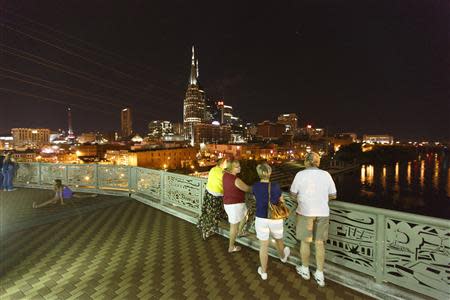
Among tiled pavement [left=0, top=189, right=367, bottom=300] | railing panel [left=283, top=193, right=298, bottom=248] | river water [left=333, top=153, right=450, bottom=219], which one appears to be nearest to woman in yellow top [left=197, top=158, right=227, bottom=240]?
tiled pavement [left=0, top=189, right=367, bottom=300]

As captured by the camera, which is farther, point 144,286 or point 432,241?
point 144,286

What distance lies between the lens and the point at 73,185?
1084 centimetres

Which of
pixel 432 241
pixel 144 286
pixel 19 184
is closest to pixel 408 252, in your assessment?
pixel 432 241

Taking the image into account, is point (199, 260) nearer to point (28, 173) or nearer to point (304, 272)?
point (304, 272)

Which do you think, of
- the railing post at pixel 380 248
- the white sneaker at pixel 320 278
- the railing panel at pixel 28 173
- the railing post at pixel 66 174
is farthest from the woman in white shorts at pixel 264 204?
the railing panel at pixel 28 173

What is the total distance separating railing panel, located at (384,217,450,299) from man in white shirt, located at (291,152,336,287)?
35.9 inches

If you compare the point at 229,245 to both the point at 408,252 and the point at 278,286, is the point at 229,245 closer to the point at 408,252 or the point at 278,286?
the point at 278,286

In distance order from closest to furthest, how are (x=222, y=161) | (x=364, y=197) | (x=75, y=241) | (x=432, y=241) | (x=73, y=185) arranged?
(x=432, y=241) < (x=222, y=161) < (x=75, y=241) < (x=73, y=185) < (x=364, y=197)

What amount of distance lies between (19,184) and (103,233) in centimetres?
918

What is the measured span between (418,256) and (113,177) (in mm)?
10145

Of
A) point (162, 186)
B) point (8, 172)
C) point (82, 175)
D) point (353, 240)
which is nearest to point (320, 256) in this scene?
point (353, 240)

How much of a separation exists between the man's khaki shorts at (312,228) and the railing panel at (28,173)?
12.7m

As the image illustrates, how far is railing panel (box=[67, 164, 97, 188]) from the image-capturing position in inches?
416

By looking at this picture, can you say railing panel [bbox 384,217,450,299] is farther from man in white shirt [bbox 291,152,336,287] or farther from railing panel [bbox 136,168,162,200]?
railing panel [bbox 136,168,162,200]
